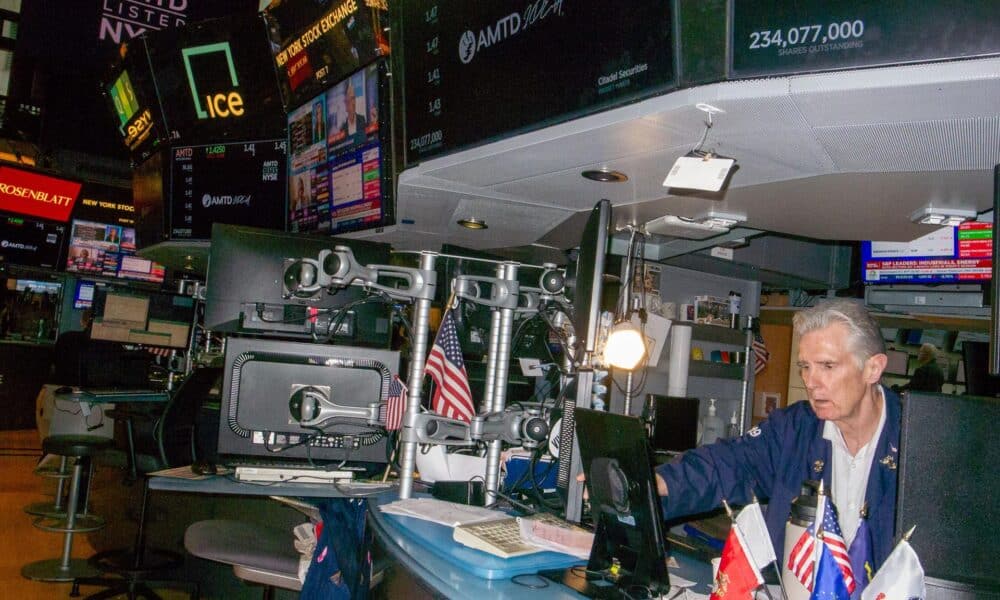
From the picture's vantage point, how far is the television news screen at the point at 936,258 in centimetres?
343

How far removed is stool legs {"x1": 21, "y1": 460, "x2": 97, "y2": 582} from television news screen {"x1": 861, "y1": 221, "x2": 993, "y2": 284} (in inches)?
202

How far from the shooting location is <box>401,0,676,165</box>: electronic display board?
2.00 metres

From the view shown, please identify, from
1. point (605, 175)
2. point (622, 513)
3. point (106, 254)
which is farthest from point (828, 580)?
point (106, 254)

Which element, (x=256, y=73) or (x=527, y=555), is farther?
(x=256, y=73)

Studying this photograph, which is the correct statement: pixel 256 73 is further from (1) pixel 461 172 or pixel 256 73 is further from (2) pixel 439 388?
(2) pixel 439 388

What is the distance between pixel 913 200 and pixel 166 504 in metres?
4.43

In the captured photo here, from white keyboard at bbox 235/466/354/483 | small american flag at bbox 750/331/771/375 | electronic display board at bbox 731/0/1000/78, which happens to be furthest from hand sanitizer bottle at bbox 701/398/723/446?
electronic display board at bbox 731/0/1000/78

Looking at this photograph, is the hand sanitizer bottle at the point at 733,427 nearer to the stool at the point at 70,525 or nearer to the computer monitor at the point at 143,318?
the stool at the point at 70,525

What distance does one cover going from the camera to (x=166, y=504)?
4.57 m

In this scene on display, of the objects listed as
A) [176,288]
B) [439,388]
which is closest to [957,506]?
[439,388]

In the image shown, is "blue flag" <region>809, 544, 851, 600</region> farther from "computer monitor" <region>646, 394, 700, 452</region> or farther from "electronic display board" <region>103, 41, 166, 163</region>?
"electronic display board" <region>103, 41, 166, 163</region>

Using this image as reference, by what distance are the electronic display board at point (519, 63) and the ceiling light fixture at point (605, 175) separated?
0.37 meters

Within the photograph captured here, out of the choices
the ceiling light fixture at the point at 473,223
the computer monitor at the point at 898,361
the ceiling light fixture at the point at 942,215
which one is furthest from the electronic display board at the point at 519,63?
A: the computer monitor at the point at 898,361

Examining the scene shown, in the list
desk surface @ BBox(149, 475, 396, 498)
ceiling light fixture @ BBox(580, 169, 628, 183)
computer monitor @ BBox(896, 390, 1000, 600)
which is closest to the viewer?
computer monitor @ BBox(896, 390, 1000, 600)
